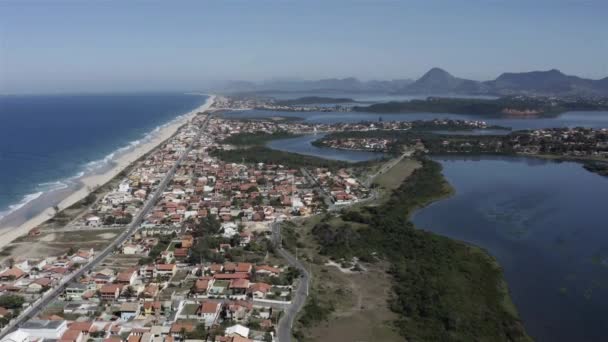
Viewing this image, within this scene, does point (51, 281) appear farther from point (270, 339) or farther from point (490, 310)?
point (490, 310)

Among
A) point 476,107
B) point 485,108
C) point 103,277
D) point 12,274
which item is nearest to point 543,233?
point 103,277

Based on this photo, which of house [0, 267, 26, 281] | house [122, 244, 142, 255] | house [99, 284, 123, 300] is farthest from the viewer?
house [122, 244, 142, 255]

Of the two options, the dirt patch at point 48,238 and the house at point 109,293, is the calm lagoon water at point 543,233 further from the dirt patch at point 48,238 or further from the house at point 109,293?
the dirt patch at point 48,238

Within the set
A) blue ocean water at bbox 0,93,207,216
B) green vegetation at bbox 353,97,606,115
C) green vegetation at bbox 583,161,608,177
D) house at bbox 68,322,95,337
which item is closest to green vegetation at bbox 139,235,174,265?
house at bbox 68,322,95,337

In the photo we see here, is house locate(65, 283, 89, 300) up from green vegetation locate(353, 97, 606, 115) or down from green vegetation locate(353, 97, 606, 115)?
down

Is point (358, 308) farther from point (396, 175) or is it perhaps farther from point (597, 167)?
point (597, 167)

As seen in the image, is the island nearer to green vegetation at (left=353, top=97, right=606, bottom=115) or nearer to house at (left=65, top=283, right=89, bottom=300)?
green vegetation at (left=353, top=97, right=606, bottom=115)

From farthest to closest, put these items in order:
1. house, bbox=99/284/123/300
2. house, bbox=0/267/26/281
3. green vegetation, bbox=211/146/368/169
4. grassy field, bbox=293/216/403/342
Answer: green vegetation, bbox=211/146/368/169 → house, bbox=0/267/26/281 → house, bbox=99/284/123/300 → grassy field, bbox=293/216/403/342
